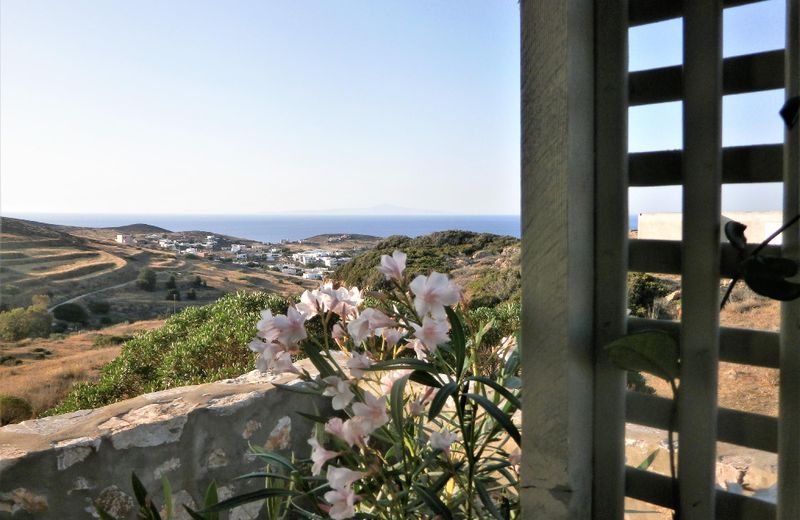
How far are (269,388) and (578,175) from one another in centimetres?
149

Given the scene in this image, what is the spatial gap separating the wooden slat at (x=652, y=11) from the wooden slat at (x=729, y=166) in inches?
6.2

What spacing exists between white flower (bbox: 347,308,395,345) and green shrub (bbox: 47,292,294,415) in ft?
8.44

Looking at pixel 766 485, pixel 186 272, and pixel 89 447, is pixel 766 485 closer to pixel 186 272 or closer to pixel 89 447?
pixel 89 447

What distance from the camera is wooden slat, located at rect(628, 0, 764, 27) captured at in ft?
2.23

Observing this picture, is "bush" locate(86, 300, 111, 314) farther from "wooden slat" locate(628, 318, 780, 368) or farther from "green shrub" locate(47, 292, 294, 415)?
"wooden slat" locate(628, 318, 780, 368)

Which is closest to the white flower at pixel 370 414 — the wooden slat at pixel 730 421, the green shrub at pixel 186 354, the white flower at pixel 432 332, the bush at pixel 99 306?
the white flower at pixel 432 332

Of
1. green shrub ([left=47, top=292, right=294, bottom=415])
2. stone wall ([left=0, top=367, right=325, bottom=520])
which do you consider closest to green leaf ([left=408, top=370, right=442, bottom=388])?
stone wall ([left=0, top=367, right=325, bottom=520])

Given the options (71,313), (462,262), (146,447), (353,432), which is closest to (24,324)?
(71,313)

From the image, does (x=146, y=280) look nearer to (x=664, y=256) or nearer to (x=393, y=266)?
(x=393, y=266)

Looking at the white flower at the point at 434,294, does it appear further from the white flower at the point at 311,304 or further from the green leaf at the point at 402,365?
the white flower at the point at 311,304

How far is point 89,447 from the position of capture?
157cm

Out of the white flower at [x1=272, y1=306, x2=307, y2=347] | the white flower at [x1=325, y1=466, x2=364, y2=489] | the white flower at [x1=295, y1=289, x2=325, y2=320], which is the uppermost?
the white flower at [x1=295, y1=289, x2=325, y2=320]

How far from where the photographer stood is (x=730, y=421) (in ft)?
2.18

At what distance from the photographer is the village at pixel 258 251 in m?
7.26
